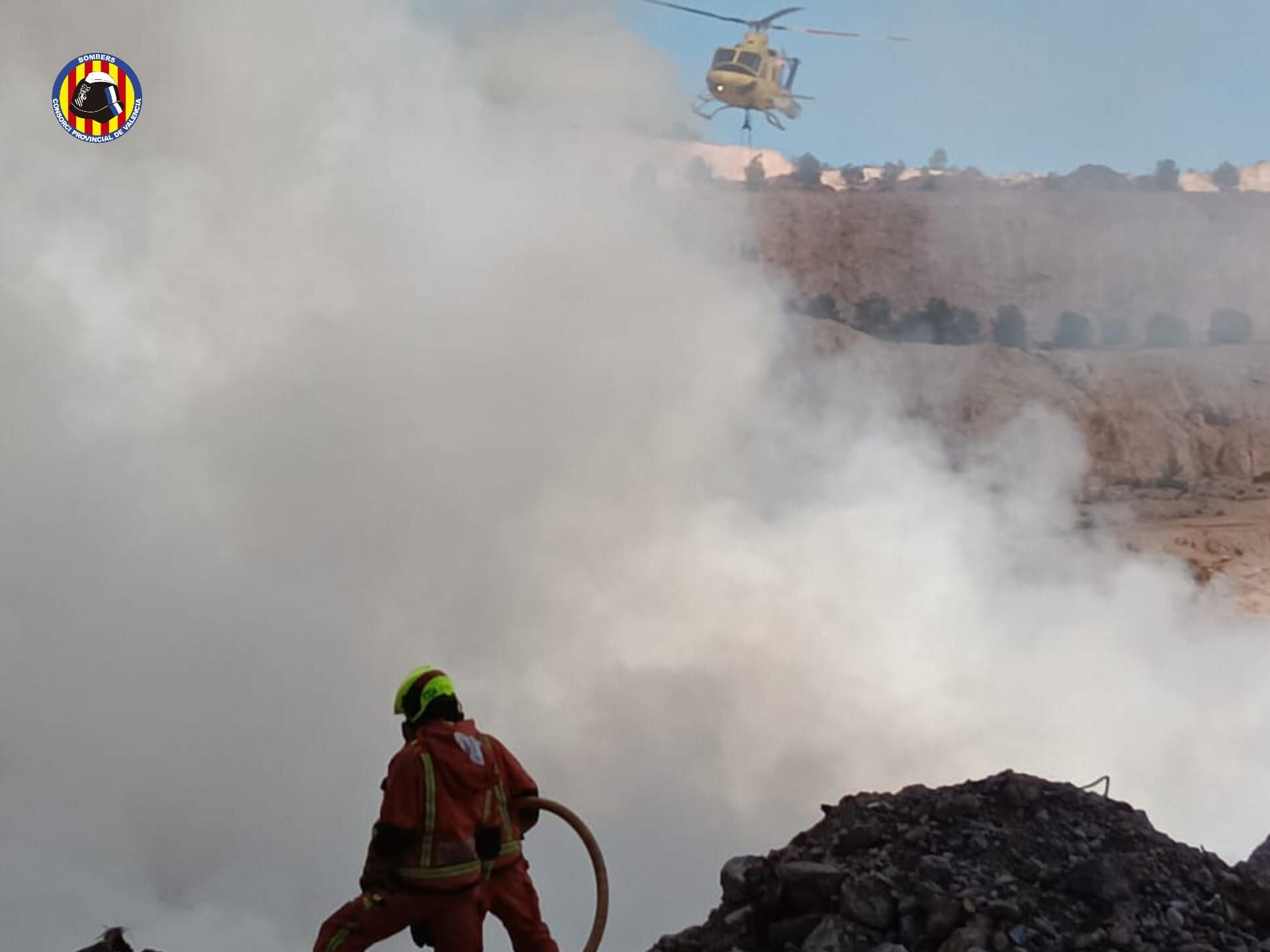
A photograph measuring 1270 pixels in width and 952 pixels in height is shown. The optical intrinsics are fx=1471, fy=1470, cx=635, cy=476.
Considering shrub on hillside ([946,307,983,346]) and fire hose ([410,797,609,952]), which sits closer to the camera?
fire hose ([410,797,609,952])

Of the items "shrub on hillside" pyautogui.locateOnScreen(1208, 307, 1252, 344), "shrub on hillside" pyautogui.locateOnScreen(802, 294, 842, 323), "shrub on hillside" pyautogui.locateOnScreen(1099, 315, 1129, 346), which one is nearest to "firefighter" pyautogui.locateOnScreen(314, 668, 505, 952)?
"shrub on hillside" pyautogui.locateOnScreen(802, 294, 842, 323)

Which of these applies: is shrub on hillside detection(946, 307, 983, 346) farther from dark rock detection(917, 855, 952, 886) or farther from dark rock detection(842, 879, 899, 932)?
dark rock detection(842, 879, 899, 932)

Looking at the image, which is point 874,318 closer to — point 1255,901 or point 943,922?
point 1255,901

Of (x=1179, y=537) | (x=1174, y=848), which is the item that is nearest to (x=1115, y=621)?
(x=1179, y=537)

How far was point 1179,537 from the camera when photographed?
23.5 m

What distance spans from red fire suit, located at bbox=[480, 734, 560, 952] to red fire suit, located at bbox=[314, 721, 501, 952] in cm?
16

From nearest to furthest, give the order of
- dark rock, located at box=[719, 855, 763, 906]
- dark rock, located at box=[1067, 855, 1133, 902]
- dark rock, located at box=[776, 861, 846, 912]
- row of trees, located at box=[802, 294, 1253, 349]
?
dark rock, located at box=[1067, 855, 1133, 902]
dark rock, located at box=[776, 861, 846, 912]
dark rock, located at box=[719, 855, 763, 906]
row of trees, located at box=[802, 294, 1253, 349]

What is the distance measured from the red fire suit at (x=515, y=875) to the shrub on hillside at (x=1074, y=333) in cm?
3050

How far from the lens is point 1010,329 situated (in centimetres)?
3516

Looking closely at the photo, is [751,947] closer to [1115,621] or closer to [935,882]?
[935,882]

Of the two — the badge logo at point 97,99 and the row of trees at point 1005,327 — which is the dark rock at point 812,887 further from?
the row of trees at point 1005,327

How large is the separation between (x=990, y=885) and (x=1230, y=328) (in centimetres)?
3146

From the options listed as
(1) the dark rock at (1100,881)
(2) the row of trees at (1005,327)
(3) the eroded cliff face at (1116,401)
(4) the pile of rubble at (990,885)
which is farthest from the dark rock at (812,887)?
(2) the row of trees at (1005,327)

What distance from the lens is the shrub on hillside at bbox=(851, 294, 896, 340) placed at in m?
36.2
